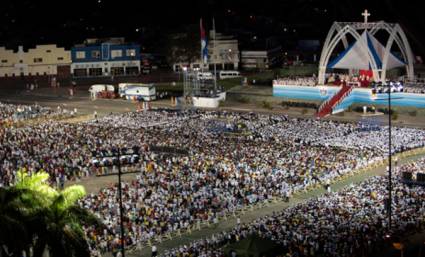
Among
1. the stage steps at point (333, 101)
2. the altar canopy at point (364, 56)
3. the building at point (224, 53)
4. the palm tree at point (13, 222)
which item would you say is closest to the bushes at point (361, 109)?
the stage steps at point (333, 101)

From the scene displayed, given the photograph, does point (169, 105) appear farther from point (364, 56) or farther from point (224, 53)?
point (224, 53)

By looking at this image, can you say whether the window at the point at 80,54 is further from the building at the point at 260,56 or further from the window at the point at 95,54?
the building at the point at 260,56

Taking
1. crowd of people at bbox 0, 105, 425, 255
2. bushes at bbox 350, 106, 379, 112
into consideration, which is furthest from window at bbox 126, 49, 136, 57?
bushes at bbox 350, 106, 379, 112

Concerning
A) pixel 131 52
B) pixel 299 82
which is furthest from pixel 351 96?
pixel 131 52

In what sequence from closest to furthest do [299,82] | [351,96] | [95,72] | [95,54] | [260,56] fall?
1. [351,96]
2. [299,82]
3. [95,54]
4. [95,72]
5. [260,56]

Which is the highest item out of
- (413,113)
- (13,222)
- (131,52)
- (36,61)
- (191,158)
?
(131,52)

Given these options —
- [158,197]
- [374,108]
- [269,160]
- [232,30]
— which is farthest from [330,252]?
[232,30]
